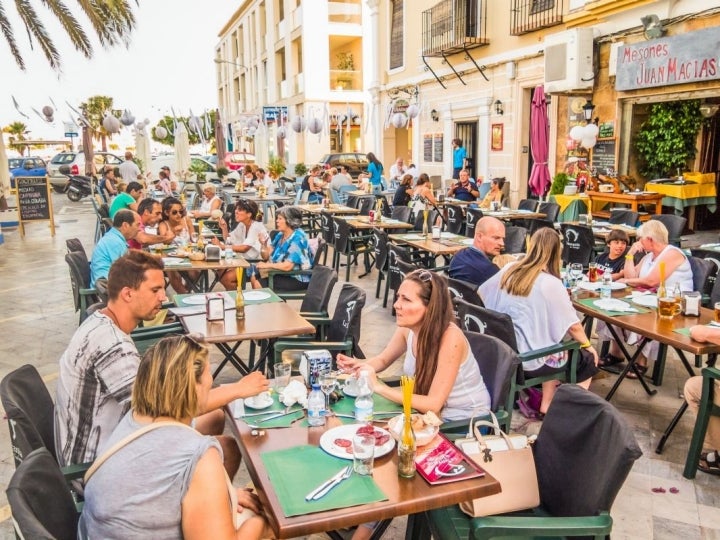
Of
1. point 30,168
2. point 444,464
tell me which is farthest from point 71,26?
point 30,168

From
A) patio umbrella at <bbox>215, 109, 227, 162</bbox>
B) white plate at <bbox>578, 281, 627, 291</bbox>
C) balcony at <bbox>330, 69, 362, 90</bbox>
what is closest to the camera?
white plate at <bbox>578, 281, 627, 291</bbox>

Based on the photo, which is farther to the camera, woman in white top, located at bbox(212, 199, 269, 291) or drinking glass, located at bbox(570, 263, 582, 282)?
woman in white top, located at bbox(212, 199, 269, 291)

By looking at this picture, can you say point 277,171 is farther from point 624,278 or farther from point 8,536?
point 8,536

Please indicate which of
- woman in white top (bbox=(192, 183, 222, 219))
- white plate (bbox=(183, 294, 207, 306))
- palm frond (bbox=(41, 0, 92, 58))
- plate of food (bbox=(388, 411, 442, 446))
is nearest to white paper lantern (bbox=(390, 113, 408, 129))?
woman in white top (bbox=(192, 183, 222, 219))

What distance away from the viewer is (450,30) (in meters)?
15.2

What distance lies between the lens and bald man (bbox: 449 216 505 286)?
4578 millimetres

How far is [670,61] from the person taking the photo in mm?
9305

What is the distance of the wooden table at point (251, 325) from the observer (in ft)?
11.8

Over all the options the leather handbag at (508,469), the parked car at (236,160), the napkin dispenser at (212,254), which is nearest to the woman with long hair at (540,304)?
the leather handbag at (508,469)

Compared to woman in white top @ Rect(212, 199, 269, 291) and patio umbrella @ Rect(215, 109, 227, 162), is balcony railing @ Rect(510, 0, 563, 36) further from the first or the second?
patio umbrella @ Rect(215, 109, 227, 162)

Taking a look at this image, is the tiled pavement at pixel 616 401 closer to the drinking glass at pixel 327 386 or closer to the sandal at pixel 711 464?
the sandal at pixel 711 464

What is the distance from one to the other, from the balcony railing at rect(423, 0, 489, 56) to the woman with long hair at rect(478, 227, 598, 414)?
11.7m

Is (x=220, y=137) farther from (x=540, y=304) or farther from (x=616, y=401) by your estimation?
(x=540, y=304)

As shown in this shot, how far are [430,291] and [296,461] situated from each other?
40.8 inches
